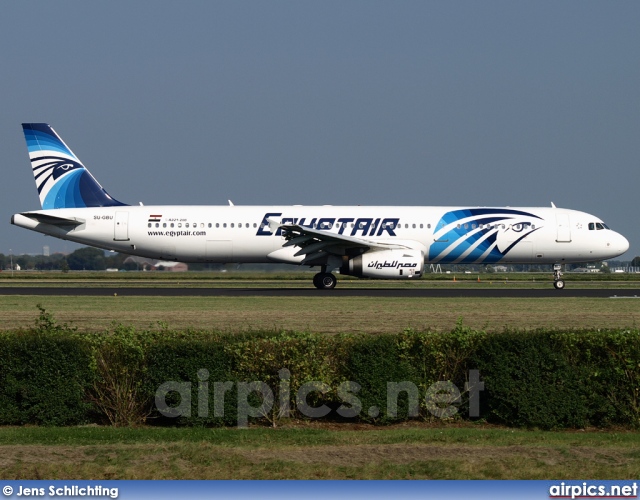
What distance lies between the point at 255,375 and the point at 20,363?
3153mm

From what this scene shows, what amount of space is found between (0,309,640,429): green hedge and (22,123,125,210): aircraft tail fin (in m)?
31.5

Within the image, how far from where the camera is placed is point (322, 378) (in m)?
11.9

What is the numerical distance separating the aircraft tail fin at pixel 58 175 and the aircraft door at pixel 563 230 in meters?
21.3

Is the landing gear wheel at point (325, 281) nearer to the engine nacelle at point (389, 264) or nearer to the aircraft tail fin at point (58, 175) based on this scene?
the engine nacelle at point (389, 264)

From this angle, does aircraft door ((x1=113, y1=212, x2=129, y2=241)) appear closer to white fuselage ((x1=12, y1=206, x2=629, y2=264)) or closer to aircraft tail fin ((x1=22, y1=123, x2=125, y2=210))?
white fuselage ((x1=12, y1=206, x2=629, y2=264))

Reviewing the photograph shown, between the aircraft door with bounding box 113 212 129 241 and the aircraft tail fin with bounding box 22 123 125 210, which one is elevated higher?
the aircraft tail fin with bounding box 22 123 125 210

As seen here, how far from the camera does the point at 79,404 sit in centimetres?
1166

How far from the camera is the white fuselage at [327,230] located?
40.5m

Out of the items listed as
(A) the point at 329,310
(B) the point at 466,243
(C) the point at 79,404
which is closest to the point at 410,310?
(A) the point at 329,310

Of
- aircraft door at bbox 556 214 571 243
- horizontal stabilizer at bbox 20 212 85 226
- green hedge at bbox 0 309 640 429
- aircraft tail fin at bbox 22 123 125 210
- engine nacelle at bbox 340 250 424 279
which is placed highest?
aircraft tail fin at bbox 22 123 125 210

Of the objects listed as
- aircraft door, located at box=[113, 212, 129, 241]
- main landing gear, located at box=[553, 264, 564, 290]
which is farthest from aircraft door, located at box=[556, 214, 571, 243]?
aircraft door, located at box=[113, 212, 129, 241]

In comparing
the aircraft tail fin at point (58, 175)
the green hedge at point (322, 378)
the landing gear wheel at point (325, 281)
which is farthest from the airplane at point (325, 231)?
the green hedge at point (322, 378)

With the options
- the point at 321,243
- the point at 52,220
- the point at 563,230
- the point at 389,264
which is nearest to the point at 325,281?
the point at 321,243

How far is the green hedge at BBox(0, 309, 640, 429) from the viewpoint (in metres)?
11.6
